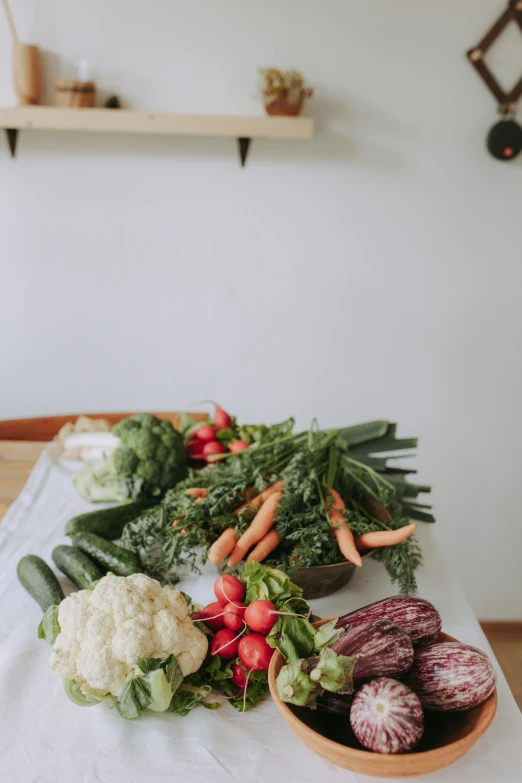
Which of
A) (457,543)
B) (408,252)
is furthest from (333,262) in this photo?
(457,543)

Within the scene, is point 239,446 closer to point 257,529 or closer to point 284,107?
point 257,529

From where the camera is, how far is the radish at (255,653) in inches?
33.7

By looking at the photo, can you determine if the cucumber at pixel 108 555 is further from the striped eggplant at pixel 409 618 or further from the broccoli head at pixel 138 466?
the striped eggplant at pixel 409 618

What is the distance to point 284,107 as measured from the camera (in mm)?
2199

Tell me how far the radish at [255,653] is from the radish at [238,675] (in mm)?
16

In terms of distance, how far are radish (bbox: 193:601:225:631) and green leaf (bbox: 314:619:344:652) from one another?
177 mm

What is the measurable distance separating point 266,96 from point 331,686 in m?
2.01

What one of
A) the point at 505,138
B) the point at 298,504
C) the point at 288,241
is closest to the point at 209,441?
the point at 298,504

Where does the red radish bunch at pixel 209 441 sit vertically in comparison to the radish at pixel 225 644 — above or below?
above

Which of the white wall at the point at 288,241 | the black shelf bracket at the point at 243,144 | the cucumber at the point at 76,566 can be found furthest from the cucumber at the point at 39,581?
the black shelf bracket at the point at 243,144

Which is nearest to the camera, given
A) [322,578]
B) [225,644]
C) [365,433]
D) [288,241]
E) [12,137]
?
[225,644]

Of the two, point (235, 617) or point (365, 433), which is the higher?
point (365, 433)

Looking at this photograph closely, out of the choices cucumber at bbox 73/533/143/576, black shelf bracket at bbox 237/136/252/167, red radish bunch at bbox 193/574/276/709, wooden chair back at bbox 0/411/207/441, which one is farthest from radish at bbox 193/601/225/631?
black shelf bracket at bbox 237/136/252/167

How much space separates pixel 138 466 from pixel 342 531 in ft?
1.79
